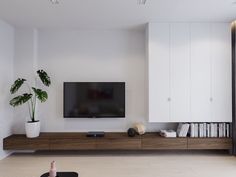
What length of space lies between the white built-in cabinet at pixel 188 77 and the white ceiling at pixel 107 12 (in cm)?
41

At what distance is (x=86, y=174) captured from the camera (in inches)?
118

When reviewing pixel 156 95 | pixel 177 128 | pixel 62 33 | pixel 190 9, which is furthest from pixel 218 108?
pixel 62 33

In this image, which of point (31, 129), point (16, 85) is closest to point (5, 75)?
point (16, 85)

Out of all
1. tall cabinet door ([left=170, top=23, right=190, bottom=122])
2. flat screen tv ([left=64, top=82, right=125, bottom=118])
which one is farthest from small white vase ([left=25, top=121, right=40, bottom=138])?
tall cabinet door ([left=170, top=23, right=190, bottom=122])

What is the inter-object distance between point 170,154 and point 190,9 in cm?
268

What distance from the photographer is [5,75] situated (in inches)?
151

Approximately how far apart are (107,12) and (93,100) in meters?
1.71

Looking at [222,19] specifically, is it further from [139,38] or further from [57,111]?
[57,111]

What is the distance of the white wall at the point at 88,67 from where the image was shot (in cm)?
420

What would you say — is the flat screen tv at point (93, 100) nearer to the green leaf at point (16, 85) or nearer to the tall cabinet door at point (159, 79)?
the tall cabinet door at point (159, 79)

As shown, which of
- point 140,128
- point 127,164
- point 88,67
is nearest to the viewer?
point 127,164

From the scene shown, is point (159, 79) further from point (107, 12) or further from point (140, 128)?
point (107, 12)

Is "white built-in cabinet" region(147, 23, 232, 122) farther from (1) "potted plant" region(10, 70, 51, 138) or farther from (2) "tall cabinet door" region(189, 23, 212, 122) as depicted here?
(1) "potted plant" region(10, 70, 51, 138)

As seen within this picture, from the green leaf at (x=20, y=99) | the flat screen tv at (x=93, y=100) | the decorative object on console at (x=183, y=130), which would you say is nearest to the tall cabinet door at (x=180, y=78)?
the decorative object on console at (x=183, y=130)
